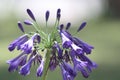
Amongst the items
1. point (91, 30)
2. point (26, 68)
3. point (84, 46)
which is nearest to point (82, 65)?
point (84, 46)

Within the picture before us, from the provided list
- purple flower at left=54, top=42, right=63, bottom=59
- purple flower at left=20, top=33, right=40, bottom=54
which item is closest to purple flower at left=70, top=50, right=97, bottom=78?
purple flower at left=54, top=42, right=63, bottom=59

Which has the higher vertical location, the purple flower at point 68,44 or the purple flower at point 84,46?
the purple flower at point 68,44

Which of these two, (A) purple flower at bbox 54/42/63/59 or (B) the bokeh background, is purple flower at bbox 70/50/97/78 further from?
(B) the bokeh background

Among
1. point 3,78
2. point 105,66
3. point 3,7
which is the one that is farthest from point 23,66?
point 3,7

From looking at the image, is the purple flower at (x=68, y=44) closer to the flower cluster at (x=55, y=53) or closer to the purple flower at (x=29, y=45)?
the flower cluster at (x=55, y=53)

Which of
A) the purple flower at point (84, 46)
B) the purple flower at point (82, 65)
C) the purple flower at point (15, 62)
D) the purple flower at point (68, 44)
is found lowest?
the purple flower at point (15, 62)

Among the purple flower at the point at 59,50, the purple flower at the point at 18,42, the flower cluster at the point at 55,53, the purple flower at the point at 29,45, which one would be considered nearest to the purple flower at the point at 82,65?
the flower cluster at the point at 55,53
